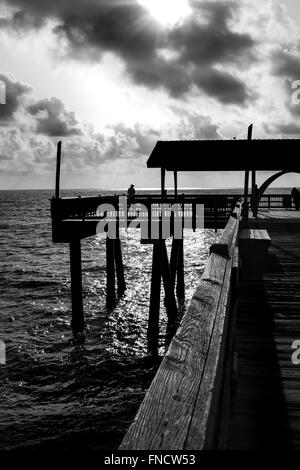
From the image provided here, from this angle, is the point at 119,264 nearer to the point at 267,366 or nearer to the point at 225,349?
the point at 267,366

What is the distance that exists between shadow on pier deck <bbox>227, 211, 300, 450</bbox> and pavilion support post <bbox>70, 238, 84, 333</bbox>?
189 inches

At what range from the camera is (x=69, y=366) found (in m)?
9.89

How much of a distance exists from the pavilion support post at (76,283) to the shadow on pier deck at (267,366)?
480 cm

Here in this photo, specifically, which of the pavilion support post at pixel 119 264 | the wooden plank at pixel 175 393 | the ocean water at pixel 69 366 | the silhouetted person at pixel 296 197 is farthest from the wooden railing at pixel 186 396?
the silhouetted person at pixel 296 197

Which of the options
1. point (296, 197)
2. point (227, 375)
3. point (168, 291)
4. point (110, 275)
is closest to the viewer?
point (227, 375)

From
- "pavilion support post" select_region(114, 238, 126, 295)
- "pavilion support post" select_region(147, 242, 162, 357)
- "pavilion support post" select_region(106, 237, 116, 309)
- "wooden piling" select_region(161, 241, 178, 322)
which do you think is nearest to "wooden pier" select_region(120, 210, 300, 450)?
"pavilion support post" select_region(147, 242, 162, 357)

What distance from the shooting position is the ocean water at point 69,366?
7117 mm

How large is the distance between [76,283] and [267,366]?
8.02 meters

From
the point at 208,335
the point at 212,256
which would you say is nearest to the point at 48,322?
the point at 212,256

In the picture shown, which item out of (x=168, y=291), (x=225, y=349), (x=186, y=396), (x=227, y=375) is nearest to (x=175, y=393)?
(x=186, y=396)

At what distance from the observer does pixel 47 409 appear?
784 centimetres

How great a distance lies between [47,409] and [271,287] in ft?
15.2

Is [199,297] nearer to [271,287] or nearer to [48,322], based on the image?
[271,287]

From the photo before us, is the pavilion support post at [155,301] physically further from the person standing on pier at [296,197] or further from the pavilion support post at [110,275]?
the person standing on pier at [296,197]
